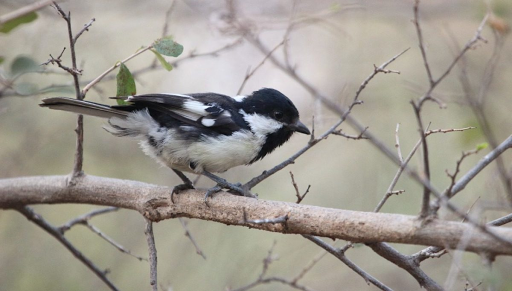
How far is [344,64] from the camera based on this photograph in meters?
6.38

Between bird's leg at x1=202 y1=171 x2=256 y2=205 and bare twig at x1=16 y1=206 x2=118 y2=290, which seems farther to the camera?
bare twig at x1=16 y1=206 x2=118 y2=290

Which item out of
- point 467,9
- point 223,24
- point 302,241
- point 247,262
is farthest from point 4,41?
point 467,9

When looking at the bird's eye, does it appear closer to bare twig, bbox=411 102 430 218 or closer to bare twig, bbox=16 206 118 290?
bare twig, bbox=16 206 118 290

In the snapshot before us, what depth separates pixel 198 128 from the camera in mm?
3379

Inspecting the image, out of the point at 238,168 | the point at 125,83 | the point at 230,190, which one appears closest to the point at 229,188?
the point at 230,190

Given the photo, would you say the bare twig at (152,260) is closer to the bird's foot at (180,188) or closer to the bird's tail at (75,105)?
the bird's foot at (180,188)

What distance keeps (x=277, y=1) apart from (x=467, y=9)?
209cm

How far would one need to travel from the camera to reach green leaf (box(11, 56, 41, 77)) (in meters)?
3.12

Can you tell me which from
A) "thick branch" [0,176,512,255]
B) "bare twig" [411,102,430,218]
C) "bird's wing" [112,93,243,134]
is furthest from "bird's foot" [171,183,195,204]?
"bare twig" [411,102,430,218]

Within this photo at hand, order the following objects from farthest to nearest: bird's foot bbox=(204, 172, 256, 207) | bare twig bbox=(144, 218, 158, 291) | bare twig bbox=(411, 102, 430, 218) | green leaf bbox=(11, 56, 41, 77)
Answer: green leaf bbox=(11, 56, 41, 77), bird's foot bbox=(204, 172, 256, 207), bare twig bbox=(144, 218, 158, 291), bare twig bbox=(411, 102, 430, 218)

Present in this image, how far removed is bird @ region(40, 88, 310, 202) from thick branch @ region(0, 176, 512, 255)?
1.07ft

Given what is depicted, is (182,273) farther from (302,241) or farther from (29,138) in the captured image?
(29,138)

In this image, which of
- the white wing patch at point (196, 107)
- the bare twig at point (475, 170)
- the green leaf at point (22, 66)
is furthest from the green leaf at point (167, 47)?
the bare twig at point (475, 170)

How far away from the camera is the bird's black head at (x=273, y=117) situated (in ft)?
11.6
